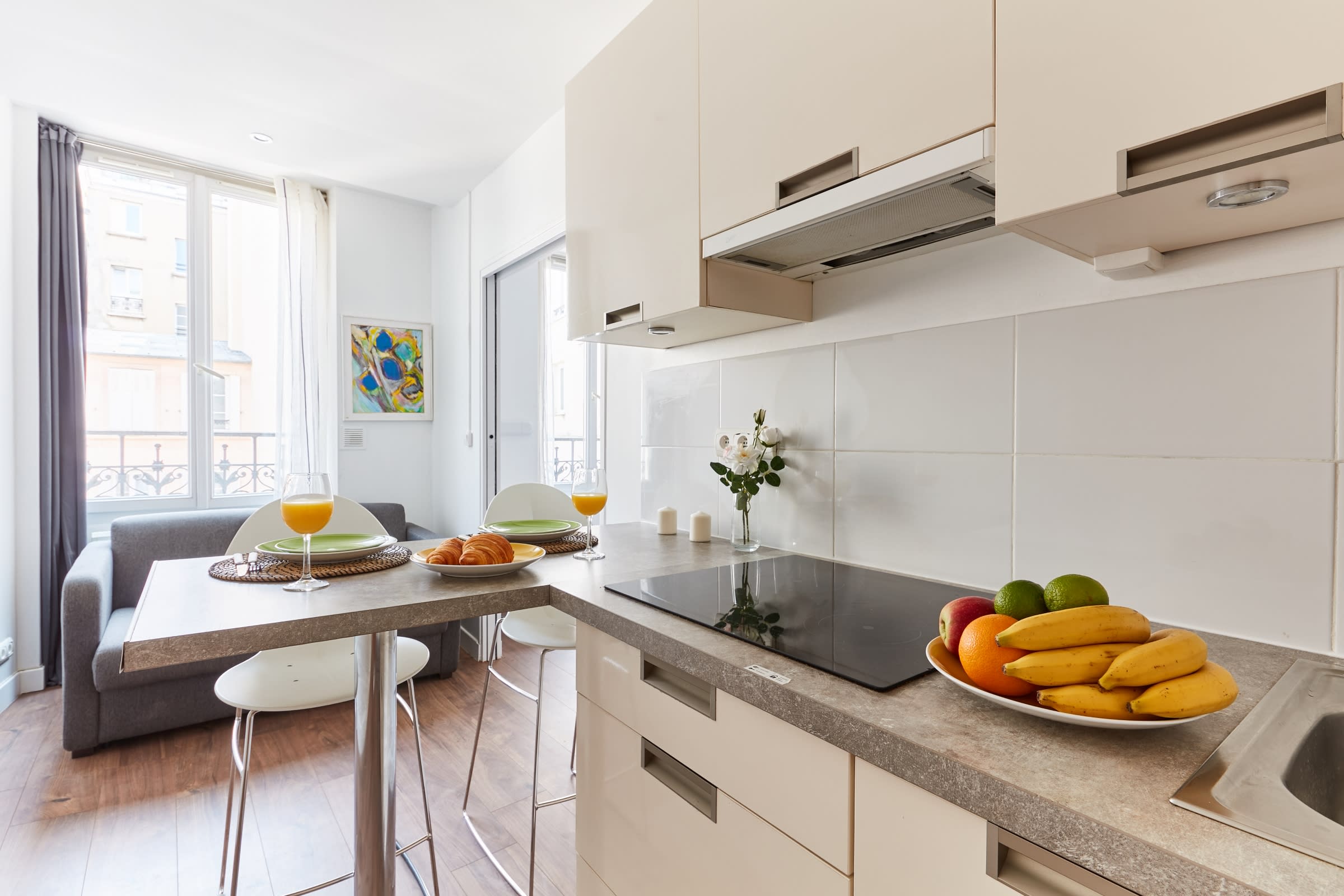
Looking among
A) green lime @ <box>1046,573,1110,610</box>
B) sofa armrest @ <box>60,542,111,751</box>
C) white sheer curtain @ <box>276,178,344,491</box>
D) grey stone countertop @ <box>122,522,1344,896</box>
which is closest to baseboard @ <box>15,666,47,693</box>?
sofa armrest @ <box>60,542,111,751</box>

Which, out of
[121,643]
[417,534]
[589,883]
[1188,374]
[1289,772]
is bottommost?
[589,883]

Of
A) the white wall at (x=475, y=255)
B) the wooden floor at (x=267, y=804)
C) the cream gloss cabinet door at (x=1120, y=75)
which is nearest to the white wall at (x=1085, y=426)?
the cream gloss cabinet door at (x=1120, y=75)

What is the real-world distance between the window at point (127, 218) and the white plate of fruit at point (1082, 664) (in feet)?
14.4

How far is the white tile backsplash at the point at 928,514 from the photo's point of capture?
1237mm

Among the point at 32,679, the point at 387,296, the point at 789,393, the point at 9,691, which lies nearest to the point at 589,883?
the point at 789,393

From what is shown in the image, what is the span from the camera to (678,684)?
1.05 metres

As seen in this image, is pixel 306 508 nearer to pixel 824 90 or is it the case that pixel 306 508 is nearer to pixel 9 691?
pixel 824 90

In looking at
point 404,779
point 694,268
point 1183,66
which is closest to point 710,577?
point 694,268

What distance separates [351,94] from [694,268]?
2.21 m

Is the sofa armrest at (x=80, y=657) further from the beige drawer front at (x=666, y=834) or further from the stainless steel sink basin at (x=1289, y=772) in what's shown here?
the stainless steel sink basin at (x=1289, y=772)

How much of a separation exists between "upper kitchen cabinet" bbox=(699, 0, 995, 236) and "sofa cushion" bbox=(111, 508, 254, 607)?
2.82 m

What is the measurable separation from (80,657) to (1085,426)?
324cm

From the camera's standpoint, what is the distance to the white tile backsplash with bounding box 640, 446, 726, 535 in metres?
1.94

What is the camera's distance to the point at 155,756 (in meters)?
2.40
